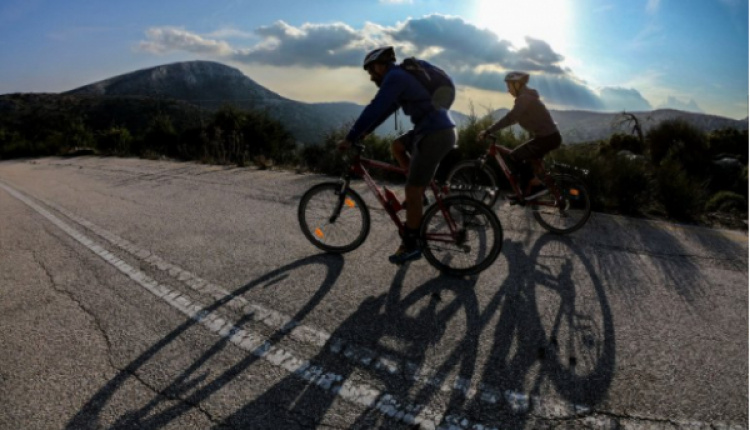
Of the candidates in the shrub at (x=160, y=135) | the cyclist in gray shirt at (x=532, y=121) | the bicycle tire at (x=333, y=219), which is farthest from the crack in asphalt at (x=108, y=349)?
the shrub at (x=160, y=135)

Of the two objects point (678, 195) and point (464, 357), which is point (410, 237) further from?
point (678, 195)

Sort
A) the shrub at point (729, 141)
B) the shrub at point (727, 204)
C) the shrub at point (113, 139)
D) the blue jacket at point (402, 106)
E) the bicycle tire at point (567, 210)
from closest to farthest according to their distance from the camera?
the blue jacket at point (402, 106)
the bicycle tire at point (567, 210)
the shrub at point (727, 204)
the shrub at point (729, 141)
the shrub at point (113, 139)

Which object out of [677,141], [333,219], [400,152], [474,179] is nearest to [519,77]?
[474,179]

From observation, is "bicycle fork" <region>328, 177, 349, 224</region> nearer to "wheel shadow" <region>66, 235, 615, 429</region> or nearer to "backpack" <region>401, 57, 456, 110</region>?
"wheel shadow" <region>66, 235, 615, 429</region>

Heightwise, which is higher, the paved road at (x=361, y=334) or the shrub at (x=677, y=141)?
the shrub at (x=677, y=141)

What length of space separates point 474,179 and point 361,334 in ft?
13.4

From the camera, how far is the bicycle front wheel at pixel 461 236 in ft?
13.0

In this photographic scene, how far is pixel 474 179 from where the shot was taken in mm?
6426

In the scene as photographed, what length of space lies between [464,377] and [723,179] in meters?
13.6

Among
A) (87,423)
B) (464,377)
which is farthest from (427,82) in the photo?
(87,423)

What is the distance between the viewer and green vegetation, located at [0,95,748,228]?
7.28 meters

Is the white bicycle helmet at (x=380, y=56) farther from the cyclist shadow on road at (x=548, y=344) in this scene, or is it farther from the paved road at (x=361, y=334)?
the cyclist shadow on road at (x=548, y=344)

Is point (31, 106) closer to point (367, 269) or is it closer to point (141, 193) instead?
point (141, 193)

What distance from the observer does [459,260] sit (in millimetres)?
4121
